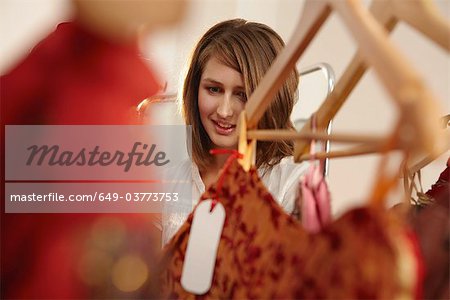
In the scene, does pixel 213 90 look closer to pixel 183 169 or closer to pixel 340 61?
pixel 183 169

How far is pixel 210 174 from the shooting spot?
1141 mm

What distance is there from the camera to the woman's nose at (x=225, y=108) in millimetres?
973

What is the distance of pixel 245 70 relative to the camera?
0.95 m

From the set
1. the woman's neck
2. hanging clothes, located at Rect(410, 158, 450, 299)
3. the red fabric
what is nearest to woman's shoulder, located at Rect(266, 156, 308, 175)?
the woman's neck

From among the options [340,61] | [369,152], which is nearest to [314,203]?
[369,152]

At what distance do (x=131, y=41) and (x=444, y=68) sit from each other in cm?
154

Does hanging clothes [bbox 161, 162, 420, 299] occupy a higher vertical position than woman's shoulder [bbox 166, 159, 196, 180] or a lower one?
lower

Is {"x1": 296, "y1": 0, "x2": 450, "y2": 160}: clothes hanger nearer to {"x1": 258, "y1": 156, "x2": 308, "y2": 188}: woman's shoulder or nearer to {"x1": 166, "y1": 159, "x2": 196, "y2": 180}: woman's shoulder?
{"x1": 258, "y1": 156, "x2": 308, "y2": 188}: woman's shoulder

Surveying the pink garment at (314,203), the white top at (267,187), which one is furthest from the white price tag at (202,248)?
the white top at (267,187)

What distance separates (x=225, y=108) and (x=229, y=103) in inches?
0.4

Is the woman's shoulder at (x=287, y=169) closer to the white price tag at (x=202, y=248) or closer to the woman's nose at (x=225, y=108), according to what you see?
the woman's nose at (x=225, y=108)

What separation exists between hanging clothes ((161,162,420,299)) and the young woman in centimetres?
25

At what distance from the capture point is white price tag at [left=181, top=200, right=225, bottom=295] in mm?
687

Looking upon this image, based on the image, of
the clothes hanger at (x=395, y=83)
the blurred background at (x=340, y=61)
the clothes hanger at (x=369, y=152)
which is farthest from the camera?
the blurred background at (x=340, y=61)
